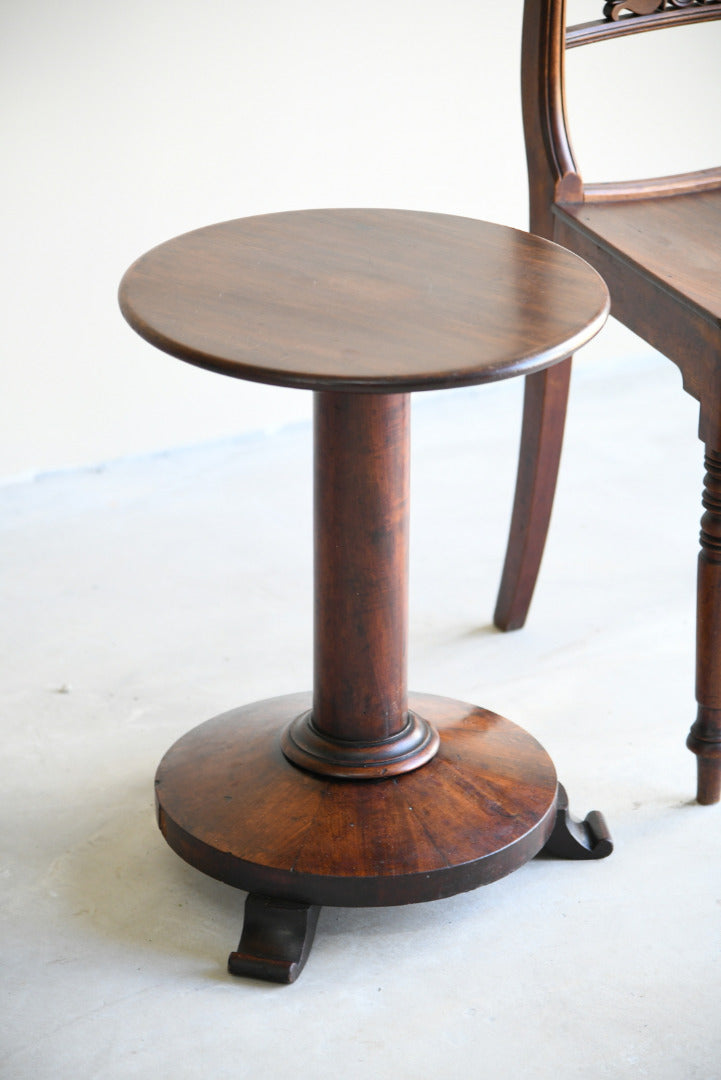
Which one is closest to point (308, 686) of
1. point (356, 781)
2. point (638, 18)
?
point (356, 781)

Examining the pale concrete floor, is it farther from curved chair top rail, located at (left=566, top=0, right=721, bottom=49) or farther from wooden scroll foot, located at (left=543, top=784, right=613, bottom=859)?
curved chair top rail, located at (left=566, top=0, right=721, bottom=49)

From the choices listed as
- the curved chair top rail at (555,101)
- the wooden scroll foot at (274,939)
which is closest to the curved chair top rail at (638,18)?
the curved chair top rail at (555,101)

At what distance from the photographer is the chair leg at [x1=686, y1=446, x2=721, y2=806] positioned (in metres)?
1.46

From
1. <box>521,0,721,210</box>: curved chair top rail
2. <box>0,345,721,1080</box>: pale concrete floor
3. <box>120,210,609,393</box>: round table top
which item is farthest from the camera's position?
<box>521,0,721,210</box>: curved chair top rail

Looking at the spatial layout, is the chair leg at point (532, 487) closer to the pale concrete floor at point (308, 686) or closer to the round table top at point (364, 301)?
Answer: the pale concrete floor at point (308, 686)

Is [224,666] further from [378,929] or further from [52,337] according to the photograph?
[52,337]

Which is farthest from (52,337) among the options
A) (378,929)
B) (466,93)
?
(378,929)

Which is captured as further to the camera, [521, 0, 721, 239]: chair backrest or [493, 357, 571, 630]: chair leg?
[493, 357, 571, 630]: chair leg

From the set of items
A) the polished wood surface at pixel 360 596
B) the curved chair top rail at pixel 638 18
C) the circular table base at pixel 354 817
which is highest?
the curved chair top rail at pixel 638 18

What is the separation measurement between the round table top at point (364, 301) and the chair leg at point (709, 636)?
32cm

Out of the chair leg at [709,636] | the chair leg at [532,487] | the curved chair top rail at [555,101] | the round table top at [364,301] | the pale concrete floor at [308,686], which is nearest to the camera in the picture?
the round table top at [364,301]

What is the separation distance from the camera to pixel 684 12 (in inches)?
73.4

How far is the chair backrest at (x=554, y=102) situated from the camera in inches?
67.3

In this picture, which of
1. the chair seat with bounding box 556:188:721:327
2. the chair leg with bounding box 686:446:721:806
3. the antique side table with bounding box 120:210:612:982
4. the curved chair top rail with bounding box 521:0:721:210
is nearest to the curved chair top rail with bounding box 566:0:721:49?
the curved chair top rail with bounding box 521:0:721:210
